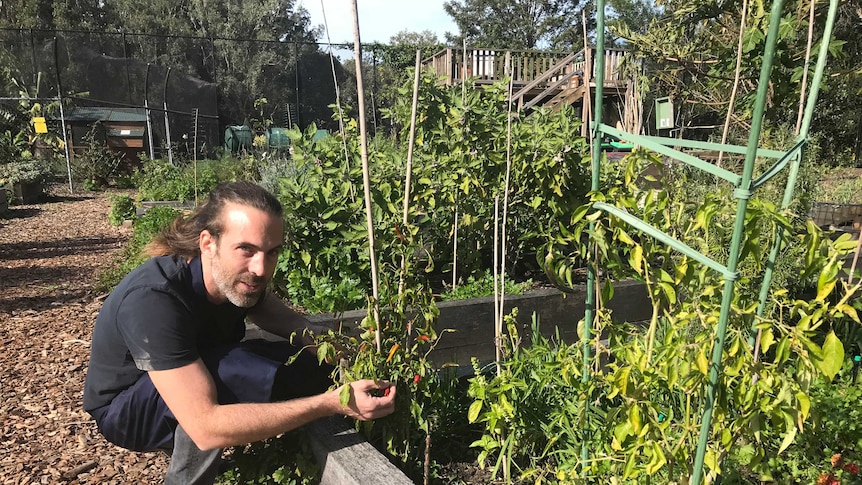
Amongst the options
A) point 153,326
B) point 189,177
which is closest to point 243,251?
point 153,326

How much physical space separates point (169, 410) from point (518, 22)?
42.7m

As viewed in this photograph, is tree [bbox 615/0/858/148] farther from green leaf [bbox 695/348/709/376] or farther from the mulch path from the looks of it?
the mulch path


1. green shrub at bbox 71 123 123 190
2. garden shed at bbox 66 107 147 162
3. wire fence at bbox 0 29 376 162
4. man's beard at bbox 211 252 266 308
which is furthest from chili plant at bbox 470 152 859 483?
garden shed at bbox 66 107 147 162

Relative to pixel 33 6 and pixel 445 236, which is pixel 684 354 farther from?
pixel 33 6

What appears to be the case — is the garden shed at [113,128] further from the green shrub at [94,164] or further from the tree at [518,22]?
the tree at [518,22]

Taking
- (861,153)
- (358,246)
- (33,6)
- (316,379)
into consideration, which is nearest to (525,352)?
(316,379)

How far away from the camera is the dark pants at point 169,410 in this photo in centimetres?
185

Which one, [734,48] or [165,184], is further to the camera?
[165,184]

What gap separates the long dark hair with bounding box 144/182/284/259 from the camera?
1898 millimetres

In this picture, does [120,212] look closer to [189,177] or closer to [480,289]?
[189,177]

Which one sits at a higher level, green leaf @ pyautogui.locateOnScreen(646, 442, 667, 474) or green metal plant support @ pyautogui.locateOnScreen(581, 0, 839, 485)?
green metal plant support @ pyautogui.locateOnScreen(581, 0, 839, 485)

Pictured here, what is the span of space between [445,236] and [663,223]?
2481 mm

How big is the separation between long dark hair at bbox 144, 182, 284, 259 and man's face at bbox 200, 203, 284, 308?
3cm

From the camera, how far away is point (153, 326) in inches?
67.4
